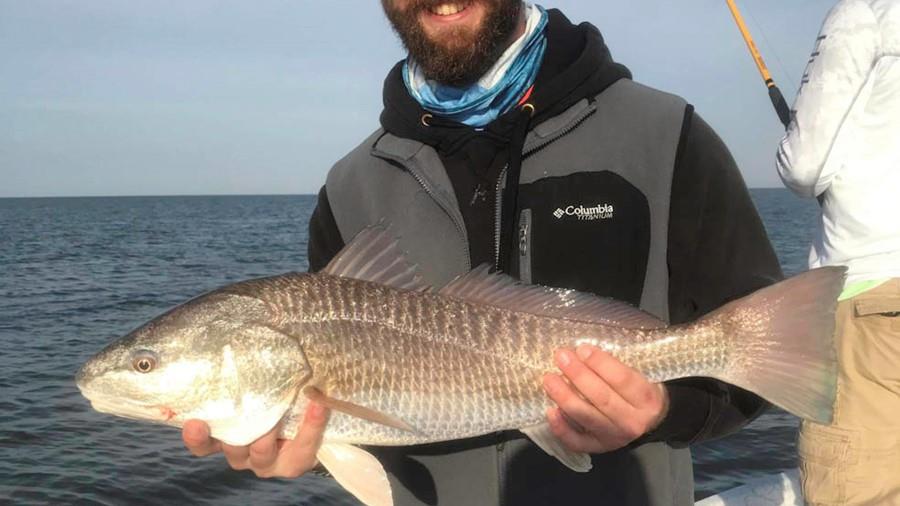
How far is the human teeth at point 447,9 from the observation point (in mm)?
3346

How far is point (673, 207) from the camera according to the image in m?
2.96

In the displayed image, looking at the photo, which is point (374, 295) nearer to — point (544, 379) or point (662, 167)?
point (544, 379)

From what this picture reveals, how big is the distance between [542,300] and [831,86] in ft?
7.07

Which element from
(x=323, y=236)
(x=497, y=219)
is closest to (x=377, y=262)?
(x=497, y=219)

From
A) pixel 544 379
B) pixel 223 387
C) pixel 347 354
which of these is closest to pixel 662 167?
pixel 544 379

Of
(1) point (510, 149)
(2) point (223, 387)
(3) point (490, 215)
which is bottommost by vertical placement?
(2) point (223, 387)

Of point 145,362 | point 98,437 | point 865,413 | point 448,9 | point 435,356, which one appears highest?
point 448,9

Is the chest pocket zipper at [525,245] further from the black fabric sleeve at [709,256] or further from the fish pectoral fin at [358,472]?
the fish pectoral fin at [358,472]

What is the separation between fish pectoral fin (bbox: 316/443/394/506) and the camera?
2.80 m

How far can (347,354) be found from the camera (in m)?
2.78

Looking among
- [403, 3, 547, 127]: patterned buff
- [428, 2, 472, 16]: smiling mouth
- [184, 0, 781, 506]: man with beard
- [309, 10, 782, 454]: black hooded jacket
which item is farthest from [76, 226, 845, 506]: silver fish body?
[428, 2, 472, 16]: smiling mouth

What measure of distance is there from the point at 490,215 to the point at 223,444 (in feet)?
4.41

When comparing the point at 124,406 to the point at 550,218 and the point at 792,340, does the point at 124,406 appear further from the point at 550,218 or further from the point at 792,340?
the point at 792,340

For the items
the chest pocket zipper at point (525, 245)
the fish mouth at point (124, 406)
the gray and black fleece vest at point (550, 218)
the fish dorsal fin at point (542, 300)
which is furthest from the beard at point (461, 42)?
the fish mouth at point (124, 406)
